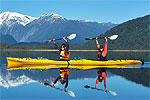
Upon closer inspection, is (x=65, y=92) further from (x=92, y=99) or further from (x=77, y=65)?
(x=77, y=65)

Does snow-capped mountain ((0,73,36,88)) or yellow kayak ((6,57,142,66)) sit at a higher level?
snow-capped mountain ((0,73,36,88))

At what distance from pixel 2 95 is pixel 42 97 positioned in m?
2.54

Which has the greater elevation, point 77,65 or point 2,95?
point 2,95

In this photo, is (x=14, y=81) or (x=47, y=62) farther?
(x=47, y=62)

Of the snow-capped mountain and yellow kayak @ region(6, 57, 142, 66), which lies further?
yellow kayak @ region(6, 57, 142, 66)

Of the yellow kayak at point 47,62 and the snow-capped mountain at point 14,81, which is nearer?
the snow-capped mountain at point 14,81

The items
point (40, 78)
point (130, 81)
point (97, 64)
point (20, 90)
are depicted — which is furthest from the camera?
point (97, 64)

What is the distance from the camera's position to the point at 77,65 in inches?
1234

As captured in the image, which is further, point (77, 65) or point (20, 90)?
point (77, 65)

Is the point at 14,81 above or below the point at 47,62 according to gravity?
above

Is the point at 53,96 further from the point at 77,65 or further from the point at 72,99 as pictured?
the point at 77,65

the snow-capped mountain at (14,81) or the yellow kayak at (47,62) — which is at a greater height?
the snow-capped mountain at (14,81)

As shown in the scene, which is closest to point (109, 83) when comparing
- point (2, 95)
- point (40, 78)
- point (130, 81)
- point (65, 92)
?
point (130, 81)

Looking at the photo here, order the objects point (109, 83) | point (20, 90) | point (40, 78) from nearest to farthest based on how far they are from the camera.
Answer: point (20, 90) → point (109, 83) → point (40, 78)
